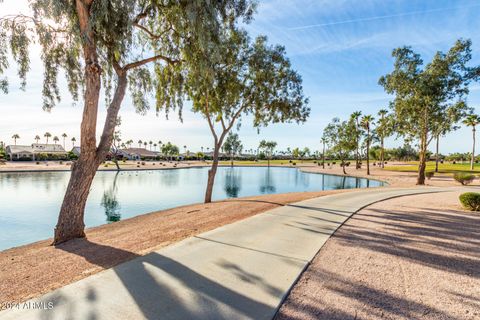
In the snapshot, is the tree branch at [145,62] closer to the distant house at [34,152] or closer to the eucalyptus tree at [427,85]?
the eucalyptus tree at [427,85]

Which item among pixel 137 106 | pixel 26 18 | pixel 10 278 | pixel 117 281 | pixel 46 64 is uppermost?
pixel 26 18

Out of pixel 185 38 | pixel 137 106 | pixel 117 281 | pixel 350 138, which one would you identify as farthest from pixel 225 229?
pixel 350 138

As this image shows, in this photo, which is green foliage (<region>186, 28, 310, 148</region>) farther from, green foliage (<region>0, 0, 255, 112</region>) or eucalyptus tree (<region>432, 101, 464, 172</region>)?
eucalyptus tree (<region>432, 101, 464, 172</region>)

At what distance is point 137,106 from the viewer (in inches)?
419

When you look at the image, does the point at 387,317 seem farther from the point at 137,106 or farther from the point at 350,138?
the point at 350,138

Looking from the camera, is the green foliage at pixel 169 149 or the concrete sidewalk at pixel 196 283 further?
the green foliage at pixel 169 149

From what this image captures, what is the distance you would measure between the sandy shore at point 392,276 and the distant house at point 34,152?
104 m

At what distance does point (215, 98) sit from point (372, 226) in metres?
11.2

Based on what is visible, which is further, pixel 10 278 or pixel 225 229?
pixel 225 229

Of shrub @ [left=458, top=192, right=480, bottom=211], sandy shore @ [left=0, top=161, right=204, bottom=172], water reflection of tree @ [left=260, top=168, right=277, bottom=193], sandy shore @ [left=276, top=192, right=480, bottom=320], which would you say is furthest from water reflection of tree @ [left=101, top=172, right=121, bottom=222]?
→ sandy shore @ [left=0, top=161, right=204, bottom=172]

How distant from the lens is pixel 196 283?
171 inches

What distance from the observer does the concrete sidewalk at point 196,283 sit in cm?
352

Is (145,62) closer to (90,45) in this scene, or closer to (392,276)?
(90,45)

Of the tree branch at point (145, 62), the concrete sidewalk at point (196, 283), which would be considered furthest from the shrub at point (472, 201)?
the tree branch at point (145, 62)
